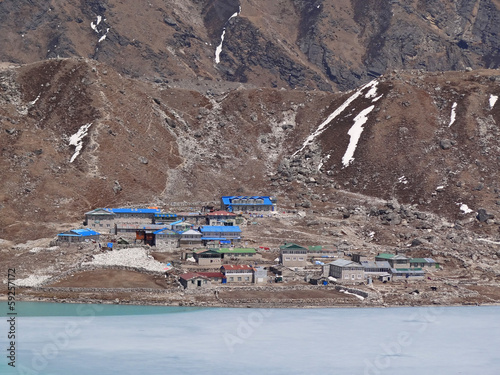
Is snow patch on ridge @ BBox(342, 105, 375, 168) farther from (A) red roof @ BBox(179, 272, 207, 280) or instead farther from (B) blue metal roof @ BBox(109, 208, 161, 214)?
(A) red roof @ BBox(179, 272, 207, 280)

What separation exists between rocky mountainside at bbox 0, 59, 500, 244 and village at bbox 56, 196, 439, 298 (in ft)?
26.0

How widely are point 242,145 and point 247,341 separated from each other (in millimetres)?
99001

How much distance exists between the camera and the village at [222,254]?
350 ft

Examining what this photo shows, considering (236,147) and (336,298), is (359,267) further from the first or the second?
(236,147)

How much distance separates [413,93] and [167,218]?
73014 mm

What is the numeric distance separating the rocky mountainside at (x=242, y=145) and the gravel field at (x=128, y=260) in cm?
1519

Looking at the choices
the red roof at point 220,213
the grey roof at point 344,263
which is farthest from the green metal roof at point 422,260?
the red roof at point 220,213

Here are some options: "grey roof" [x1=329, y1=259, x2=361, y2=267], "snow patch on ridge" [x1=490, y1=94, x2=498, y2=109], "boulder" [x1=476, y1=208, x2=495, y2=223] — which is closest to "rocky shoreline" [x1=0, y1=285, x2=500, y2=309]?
"grey roof" [x1=329, y1=259, x2=361, y2=267]

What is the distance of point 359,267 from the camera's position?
360 ft

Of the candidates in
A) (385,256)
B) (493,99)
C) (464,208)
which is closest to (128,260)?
(385,256)

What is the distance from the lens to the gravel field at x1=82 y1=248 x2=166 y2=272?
107 meters

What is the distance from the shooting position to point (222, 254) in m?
113

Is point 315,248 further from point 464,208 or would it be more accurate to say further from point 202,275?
point 464,208

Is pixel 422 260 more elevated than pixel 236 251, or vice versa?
pixel 236 251
